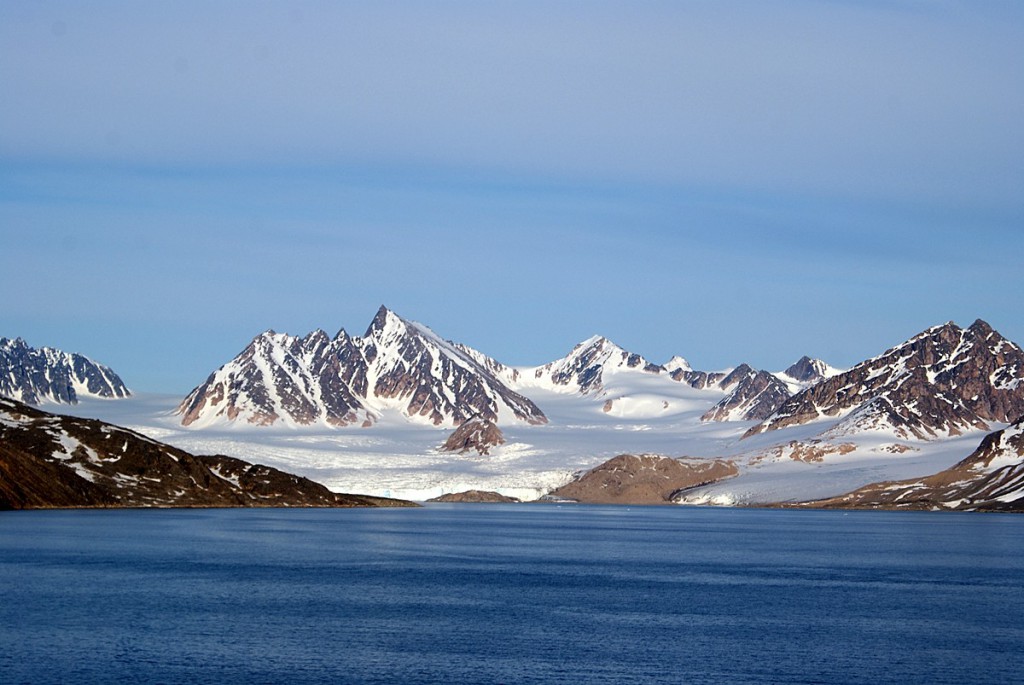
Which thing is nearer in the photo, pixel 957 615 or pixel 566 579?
pixel 957 615

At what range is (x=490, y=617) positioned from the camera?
99.8m

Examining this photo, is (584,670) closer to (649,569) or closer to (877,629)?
(877,629)

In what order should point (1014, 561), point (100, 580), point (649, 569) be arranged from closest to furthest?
point (100, 580) → point (649, 569) → point (1014, 561)

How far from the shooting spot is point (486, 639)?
88562 millimetres

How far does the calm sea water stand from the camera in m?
76.9

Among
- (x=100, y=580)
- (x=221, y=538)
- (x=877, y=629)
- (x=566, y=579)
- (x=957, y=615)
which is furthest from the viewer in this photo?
(x=221, y=538)

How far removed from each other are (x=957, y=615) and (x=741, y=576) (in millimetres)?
35303

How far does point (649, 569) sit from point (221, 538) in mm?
65530

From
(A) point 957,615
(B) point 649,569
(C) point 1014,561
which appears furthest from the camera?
(C) point 1014,561

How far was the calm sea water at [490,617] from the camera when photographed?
76.9 metres

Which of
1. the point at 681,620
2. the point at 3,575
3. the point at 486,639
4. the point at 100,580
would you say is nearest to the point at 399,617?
the point at 486,639

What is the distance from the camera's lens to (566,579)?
13212 centimetres

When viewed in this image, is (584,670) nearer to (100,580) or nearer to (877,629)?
(877,629)

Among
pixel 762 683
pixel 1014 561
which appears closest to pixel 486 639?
pixel 762 683
